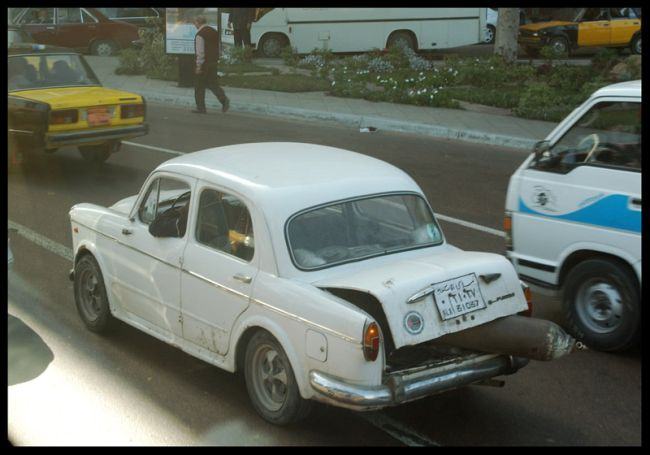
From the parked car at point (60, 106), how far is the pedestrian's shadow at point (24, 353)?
538cm

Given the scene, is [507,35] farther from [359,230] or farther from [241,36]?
[359,230]

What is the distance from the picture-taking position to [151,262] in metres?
6.66

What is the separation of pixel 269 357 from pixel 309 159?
5.13ft

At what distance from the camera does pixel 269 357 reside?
5.68 m

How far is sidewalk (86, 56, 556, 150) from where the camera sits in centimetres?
1628

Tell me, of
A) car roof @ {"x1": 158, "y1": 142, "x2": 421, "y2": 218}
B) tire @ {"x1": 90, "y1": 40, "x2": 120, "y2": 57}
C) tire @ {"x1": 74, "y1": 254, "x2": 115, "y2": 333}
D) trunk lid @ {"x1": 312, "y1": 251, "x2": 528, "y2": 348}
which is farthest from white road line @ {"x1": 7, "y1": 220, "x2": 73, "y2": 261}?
tire @ {"x1": 90, "y1": 40, "x2": 120, "y2": 57}

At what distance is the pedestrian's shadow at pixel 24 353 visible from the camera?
21.8 ft

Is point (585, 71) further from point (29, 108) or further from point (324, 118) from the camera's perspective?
point (29, 108)

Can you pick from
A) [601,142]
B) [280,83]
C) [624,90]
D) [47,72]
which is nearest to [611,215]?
[601,142]

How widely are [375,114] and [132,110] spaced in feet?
20.6

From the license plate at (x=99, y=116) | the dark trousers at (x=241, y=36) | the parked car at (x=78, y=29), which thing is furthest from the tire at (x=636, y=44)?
the license plate at (x=99, y=116)

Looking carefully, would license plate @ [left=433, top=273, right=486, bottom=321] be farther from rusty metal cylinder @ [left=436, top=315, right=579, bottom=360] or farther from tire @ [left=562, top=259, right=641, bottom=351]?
tire @ [left=562, top=259, right=641, bottom=351]

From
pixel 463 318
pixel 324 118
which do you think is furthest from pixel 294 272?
pixel 324 118

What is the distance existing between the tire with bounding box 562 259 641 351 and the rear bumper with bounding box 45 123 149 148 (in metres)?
7.59
